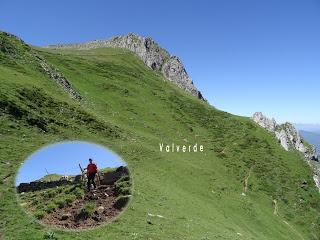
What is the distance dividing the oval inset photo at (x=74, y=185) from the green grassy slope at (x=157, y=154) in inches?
59.6

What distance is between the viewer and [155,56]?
536 feet

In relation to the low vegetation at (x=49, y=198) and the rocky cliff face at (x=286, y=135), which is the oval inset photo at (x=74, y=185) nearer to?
the low vegetation at (x=49, y=198)

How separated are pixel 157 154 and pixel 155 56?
108377 millimetres

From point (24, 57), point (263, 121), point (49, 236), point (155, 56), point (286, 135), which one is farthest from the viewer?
point (155, 56)

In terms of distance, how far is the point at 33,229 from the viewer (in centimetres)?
2053

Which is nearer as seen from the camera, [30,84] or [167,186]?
[167,186]

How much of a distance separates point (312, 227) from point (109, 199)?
217ft

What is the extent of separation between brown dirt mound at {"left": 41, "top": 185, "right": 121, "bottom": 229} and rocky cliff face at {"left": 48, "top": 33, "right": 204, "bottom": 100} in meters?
145

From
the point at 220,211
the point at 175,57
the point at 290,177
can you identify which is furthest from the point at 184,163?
the point at 175,57

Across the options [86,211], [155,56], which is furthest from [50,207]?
[155,56]

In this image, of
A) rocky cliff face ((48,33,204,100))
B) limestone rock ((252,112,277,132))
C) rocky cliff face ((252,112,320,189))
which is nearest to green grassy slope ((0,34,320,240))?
rocky cliff face ((252,112,320,189))

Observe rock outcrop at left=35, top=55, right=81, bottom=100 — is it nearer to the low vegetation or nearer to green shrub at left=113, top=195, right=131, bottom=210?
green shrub at left=113, top=195, right=131, bottom=210

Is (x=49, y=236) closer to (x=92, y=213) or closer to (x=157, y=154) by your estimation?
(x=92, y=213)

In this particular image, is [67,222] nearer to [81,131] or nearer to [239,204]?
[81,131]
